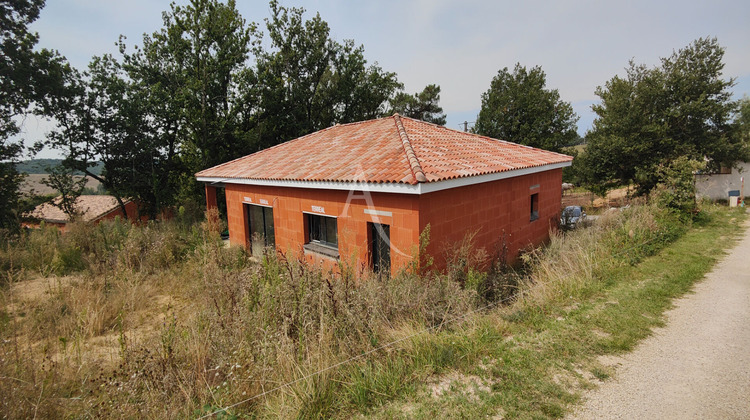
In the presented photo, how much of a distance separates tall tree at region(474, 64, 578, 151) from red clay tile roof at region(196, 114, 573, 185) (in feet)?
62.8

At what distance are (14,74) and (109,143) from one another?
4.92m

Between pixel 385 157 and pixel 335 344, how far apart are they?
197 inches

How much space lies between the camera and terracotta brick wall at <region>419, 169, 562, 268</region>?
23.1 feet

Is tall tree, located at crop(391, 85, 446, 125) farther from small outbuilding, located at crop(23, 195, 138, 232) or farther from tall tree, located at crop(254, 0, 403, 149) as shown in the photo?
small outbuilding, located at crop(23, 195, 138, 232)

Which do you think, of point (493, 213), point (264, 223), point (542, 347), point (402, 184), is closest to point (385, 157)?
point (402, 184)

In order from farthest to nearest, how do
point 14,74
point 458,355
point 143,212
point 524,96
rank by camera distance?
point 524,96
point 143,212
point 14,74
point 458,355

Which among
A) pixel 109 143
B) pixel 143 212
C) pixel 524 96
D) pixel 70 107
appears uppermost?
pixel 524 96

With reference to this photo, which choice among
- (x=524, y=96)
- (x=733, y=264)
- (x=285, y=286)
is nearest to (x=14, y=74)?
(x=285, y=286)

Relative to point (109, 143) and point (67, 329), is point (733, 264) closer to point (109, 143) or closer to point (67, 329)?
point (67, 329)

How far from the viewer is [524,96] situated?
1159 inches

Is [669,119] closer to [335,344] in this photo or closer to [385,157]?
[385,157]

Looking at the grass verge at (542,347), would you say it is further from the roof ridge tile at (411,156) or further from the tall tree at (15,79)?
the tall tree at (15,79)

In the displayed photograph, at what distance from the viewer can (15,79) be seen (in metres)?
15.3

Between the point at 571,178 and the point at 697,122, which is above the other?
the point at 697,122
